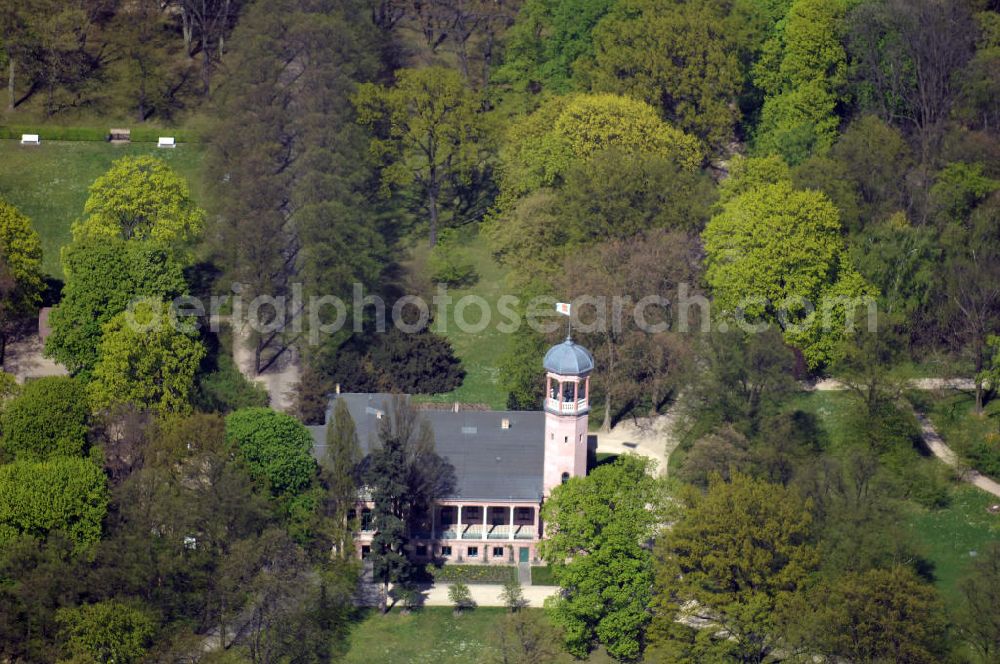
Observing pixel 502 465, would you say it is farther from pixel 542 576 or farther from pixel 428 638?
pixel 428 638

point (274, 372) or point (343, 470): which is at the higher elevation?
point (274, 372)

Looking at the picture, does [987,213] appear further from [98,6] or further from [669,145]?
[98,6]

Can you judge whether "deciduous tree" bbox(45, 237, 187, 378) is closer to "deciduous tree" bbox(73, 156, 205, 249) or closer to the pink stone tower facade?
"deciduous tree" bbox(73, 156, 205, 249)

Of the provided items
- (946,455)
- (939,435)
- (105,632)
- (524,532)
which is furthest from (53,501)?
(939,435)

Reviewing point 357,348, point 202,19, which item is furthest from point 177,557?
point 202,19

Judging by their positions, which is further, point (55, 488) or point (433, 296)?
point (433, 296)

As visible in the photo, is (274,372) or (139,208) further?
(139,208)

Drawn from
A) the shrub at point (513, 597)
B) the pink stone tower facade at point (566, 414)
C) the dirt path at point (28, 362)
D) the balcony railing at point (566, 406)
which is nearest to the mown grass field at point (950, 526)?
the pink stone tower facade at point (566, 414)
